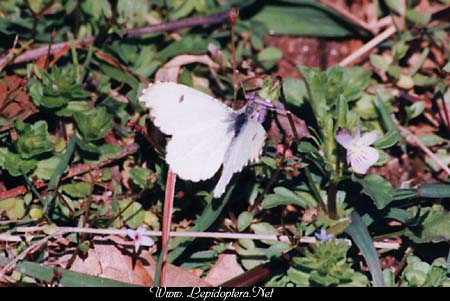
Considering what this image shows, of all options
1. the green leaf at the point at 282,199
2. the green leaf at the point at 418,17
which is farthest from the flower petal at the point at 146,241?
the green leaf at the point at 418,17

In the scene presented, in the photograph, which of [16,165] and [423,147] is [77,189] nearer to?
[16,165]

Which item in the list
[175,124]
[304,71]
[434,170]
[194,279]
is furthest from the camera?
[434,170]

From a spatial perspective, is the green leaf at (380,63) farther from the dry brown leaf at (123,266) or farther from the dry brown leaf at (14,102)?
the dry brown leaf at (14,102)

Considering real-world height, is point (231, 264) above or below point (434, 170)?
below

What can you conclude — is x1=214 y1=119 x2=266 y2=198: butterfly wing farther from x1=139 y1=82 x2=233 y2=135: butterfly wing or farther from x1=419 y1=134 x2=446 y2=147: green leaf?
x1=419 y1=134 x2=446 y2=147: green leaf

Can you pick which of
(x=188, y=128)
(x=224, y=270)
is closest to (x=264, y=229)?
(x=224, y=270)

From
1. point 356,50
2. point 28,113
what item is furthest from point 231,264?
point 356,50

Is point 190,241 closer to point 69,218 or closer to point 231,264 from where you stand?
point 231,264
